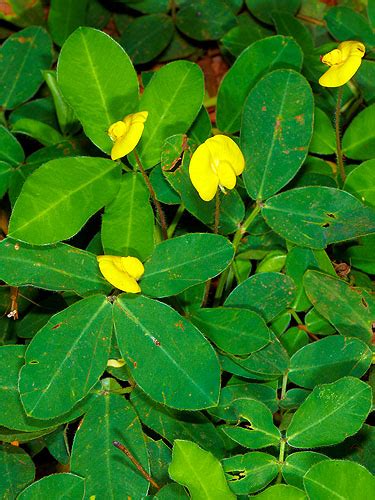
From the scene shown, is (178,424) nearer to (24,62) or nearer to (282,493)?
(282,493)

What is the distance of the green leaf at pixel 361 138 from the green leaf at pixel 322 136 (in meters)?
0.03

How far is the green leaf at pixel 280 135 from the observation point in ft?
5.49

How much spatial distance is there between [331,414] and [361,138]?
77cm

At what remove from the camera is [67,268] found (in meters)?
1.54

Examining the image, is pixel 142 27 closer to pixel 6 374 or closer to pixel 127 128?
pixel 127 128

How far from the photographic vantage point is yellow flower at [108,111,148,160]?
1.41 metres

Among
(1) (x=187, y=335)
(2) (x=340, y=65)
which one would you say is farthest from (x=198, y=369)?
(2) (x=340, y=65)

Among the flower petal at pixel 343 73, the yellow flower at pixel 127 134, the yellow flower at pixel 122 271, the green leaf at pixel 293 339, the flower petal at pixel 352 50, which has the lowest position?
the green leaf at pixel 293 339

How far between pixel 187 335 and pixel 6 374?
15.3 inches

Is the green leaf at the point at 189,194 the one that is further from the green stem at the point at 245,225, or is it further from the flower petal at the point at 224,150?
the flower petal at the point at 224,150

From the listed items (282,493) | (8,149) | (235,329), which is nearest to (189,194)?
(235,329)

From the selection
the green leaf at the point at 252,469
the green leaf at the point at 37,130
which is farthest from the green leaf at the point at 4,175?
the green leaf at the point at 252,469

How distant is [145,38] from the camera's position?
2.32 m

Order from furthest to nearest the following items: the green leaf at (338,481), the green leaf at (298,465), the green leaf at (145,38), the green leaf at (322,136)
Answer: the green leaf at (145,38)
the green leaf at (322,136)
the green leaf at (298,465)
the green leaf at (338,481)
